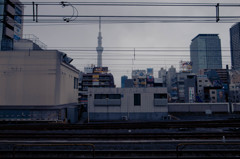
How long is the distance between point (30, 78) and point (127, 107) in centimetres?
1905

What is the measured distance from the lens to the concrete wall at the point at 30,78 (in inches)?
1041

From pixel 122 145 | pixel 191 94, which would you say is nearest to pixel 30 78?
pixel 122 145

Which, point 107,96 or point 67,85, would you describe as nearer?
point 67,85

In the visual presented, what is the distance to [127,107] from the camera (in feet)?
105

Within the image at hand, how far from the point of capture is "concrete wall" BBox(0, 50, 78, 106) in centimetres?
2645

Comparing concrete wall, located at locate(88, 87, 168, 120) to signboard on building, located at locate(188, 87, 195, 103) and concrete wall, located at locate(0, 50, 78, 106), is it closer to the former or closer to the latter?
concrete wall, located at locate(0, 50, 78, 106)

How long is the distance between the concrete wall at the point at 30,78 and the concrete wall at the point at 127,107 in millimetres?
7561

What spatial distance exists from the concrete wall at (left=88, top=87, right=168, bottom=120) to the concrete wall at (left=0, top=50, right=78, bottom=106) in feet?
24.8

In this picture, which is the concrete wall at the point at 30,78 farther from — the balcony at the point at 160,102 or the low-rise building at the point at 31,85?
the balcony at the point at 160,102

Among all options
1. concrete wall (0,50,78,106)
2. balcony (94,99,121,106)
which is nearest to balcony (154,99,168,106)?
balcony (94,99,121,106)

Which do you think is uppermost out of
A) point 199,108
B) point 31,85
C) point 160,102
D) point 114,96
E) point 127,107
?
point 31,85

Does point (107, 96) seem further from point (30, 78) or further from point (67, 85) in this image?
point (30, 78)

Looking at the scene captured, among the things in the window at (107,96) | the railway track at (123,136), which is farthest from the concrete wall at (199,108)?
the railway track at (123,136)

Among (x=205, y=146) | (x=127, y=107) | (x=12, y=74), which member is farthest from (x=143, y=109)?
(x=12, y=74)
